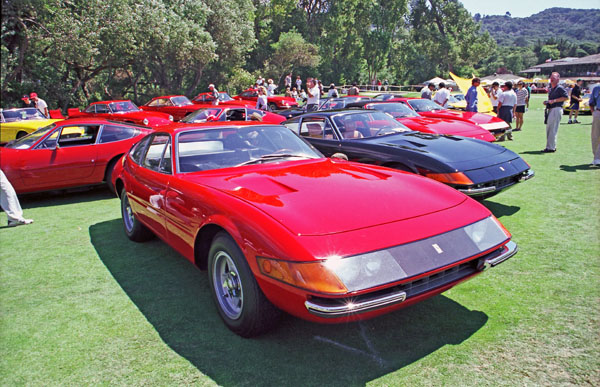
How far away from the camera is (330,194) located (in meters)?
2.90

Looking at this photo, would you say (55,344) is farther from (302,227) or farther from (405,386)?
(405,386)

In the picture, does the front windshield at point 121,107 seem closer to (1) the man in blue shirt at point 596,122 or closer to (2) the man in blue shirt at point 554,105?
(2) the man in blue shirt at point 554,105

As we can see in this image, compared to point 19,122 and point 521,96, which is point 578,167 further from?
point 19,122

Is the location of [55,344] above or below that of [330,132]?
below

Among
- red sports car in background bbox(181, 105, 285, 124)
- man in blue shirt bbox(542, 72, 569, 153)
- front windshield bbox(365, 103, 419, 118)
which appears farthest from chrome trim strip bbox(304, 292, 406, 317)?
red sports car in background bbox(181, 105, 285, 124)

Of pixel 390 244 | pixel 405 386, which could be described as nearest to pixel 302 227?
pixel 390 244

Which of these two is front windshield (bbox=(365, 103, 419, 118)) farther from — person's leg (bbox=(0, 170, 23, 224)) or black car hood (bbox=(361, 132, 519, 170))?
person's leg (bbox=(0, 170, 23, 224))

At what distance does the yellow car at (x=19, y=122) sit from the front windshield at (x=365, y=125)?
31.1 feet

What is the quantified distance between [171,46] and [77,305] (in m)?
24.6

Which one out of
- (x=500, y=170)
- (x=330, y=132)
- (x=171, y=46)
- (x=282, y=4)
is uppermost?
(x=282, y=4)

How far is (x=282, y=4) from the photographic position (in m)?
52.4

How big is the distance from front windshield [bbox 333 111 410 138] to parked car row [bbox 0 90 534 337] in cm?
74

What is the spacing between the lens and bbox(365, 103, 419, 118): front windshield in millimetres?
9320

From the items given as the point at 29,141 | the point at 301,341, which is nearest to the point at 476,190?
the point at 301,341
